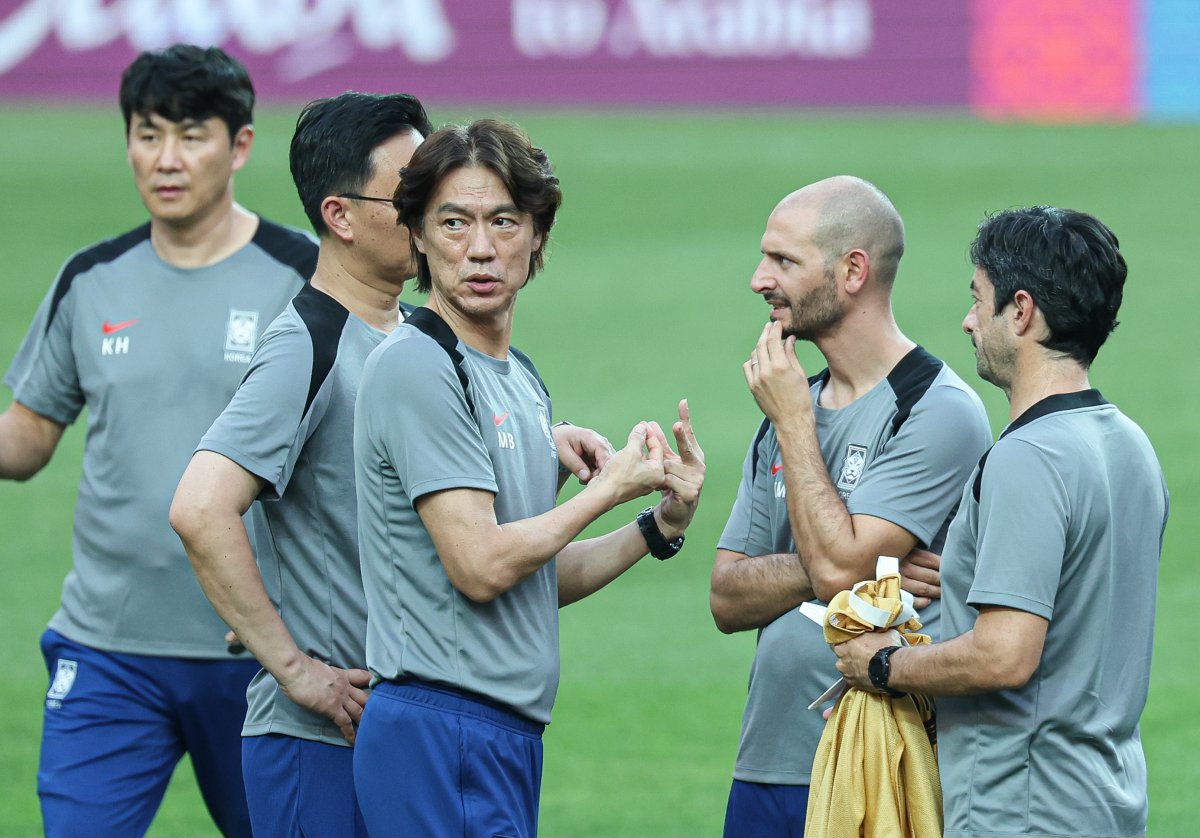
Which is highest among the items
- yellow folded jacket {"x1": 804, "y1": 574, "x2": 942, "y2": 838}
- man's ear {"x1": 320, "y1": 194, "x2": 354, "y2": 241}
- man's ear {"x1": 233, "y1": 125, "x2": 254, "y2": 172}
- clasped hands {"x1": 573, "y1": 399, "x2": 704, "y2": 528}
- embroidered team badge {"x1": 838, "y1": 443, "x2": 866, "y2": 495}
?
man's ear {"x1": 233, "y1": 125, "x2": 254, "y2": 172}

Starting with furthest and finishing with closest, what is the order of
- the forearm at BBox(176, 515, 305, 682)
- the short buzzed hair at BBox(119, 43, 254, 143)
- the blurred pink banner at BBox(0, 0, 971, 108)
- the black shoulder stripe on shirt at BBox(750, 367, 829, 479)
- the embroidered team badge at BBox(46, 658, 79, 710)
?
the blurred pink banner at BBox(0, 0, 971, 108)
the short buzzed hair at BBox(119, 43, 254, 143)
the embroidered team badge at BBox(46, 658, 79, 710)
the black shoulder stripe on shirt at BBox(750, 367, 829, 479)
the forearm at BBox(176, 515, 305, 682)

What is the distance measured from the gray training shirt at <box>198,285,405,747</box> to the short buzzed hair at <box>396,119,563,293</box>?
43 cm

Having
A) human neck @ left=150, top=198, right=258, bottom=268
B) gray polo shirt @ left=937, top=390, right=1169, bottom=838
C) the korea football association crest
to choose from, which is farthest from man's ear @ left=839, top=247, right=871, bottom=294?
human neck @ left=150, top=198, right=258, bottom=268

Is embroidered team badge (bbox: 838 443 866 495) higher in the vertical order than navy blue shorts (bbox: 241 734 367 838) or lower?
higher

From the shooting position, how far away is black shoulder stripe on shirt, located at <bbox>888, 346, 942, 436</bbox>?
14.1ft

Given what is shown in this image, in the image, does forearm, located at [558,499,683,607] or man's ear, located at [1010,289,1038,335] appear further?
forearm, located at [558,499,683,607]

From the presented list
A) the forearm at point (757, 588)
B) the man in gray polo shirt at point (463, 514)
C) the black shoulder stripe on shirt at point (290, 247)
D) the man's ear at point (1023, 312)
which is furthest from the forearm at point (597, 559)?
the black shoulder stripe on shirt at point (290, 247)

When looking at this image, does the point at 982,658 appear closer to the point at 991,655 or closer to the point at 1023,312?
the point at 991,655

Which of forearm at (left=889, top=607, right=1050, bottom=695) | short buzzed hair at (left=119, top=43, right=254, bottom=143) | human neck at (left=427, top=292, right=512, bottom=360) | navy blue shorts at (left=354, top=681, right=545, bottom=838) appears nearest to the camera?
forearm at (left=889, top=607, right=1050, bottom=695)

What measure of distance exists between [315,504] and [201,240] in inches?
59.4

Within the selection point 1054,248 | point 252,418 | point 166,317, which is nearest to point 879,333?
point 1054,248

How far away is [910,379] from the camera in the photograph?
4.36 metres

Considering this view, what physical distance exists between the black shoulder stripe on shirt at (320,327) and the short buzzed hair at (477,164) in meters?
0.39

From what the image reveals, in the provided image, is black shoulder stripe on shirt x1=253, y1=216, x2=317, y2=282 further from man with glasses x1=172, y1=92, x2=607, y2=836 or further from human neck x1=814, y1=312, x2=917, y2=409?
human neck x1=814, y1=312, x2=917, y2=409
